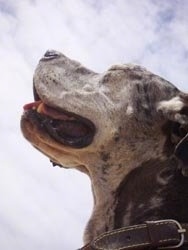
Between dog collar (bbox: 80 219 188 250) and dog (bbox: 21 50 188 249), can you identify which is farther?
dog (bbox: 21 50 188 249)

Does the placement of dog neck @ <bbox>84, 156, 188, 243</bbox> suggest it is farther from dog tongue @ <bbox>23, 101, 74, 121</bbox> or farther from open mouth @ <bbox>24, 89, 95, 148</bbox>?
dog tongue @ <bbox>23, 101, 74, 121</bbox>

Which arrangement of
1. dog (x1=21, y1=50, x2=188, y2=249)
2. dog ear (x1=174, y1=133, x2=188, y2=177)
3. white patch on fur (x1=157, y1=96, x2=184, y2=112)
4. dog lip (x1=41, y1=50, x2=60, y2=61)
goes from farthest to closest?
dog lip (x1=41, y1=50, x2=60, y2=61) → white patch on fur (x1=157, y1=96, x2=184, y2=112) → dog (x1=21, y1=50, x2=188, y2=249) → dog ear (x1=174, y1=133, x2=188, y2=177)

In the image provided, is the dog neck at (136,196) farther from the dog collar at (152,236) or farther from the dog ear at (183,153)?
the dog collar at (152,236)

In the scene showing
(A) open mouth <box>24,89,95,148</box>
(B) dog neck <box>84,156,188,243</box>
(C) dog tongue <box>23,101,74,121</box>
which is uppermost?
(C) dog tongue <box>23,101,74,121</box>

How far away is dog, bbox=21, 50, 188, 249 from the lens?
197 inches

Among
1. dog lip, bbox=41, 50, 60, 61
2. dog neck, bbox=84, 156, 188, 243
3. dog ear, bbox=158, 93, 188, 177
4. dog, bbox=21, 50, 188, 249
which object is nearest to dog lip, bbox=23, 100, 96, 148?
dog, bbox=21, 50, 188, 249

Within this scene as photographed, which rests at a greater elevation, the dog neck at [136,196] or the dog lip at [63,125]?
the dog lip at [63,125]

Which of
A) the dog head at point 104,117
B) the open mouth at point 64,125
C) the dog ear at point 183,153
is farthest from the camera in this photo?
the open mouth at point 64,125

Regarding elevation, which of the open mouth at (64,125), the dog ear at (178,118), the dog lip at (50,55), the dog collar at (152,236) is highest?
the dog lip at (50,55)

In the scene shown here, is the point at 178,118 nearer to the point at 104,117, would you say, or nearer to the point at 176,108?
the point at 176,108

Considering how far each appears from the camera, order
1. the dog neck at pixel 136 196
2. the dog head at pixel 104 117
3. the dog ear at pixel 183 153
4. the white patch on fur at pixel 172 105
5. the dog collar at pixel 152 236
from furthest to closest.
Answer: the dog head at pixel 104 117 → the white patch on fur at pixel 172 105 → the dog neck at pixel 136 196 → the dog ear at pixel 183 153 → the dog collar at pixel 152 236

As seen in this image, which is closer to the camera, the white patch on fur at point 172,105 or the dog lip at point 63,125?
the white patch on fur at point 172,105

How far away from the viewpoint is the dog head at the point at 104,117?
17.5 ft

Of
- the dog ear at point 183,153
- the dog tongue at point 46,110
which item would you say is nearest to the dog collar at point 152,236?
the dog ear at point 183,153
